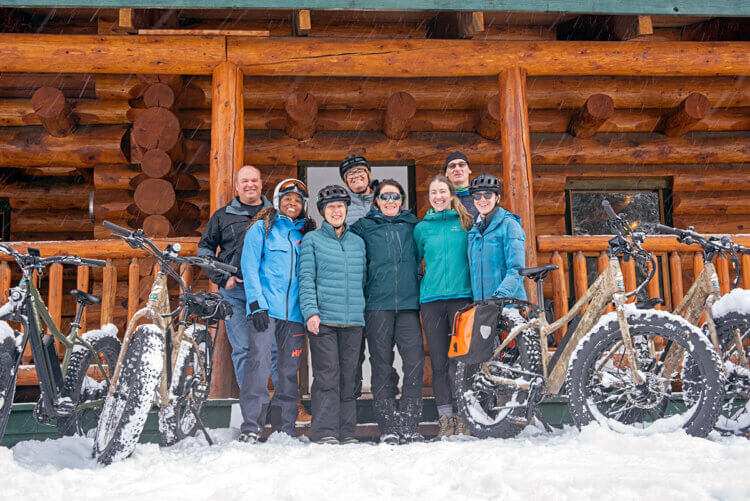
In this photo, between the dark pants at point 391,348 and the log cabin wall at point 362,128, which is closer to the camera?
the dark pants at point 391,348

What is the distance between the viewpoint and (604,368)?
3.69 meters

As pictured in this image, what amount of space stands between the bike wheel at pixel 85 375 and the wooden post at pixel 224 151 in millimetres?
978

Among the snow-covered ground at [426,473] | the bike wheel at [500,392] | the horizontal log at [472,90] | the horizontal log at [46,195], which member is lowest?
the snow-covered ground at [426,473]

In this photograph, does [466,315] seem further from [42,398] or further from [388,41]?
[388,41]

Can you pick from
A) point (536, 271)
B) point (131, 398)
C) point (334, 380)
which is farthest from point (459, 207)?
point (131, 398)

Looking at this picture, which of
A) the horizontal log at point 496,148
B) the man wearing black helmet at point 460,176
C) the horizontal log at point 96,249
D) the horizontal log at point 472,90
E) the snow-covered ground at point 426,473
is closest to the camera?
the snow-covered ground at point 426,473

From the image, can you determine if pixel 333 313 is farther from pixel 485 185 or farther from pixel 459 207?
pixel 485 185

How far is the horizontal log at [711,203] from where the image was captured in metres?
8.23

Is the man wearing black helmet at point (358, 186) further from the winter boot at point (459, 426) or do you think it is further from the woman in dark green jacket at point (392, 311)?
the winter boot at point (459, 426)

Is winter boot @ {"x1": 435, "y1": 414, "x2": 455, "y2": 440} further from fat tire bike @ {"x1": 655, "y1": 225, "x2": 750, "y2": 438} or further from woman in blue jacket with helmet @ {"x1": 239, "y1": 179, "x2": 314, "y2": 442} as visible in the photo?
fat tire bike @ {"x1": 655, "y1": 225, "x2": 750, "y2": 438}

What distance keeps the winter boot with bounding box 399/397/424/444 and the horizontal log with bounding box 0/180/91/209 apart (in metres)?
5.67

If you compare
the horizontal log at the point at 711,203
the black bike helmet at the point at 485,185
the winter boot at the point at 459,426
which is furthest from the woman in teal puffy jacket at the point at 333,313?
the horizontal log at the point at 711,203

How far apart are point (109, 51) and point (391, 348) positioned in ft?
12.9

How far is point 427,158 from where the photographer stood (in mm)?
7855
